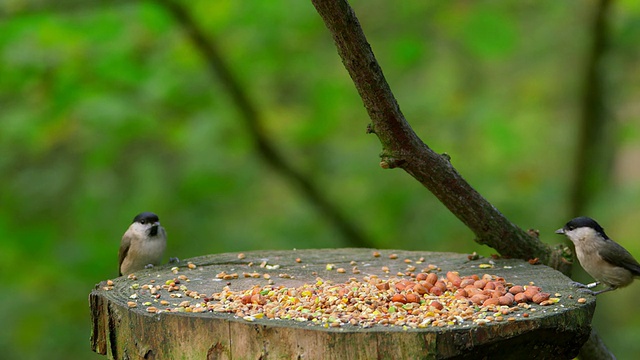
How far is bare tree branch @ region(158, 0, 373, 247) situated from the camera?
22.0 ft

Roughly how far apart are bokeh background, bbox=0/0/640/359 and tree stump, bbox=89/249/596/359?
308 cm

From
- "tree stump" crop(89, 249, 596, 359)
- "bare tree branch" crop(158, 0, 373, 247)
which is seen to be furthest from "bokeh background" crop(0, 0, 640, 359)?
"tree stump" crop(89, 249, 596, 359)

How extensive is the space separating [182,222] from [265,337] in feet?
14.3

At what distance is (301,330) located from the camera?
2.65 metres

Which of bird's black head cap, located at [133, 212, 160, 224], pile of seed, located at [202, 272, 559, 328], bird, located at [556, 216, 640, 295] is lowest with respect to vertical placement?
bird, located at [556, 216, 640, 295]

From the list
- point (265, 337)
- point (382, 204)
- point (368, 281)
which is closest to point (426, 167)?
point (368, 281)

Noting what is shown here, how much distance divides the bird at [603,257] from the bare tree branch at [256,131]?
302 centimetres

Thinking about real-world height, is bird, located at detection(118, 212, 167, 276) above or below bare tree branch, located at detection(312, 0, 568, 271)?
below

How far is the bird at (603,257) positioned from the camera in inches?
168

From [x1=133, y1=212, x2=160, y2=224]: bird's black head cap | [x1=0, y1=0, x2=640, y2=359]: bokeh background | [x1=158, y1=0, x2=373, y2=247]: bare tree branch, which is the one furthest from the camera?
[x1=158, y1=0, x2=373, y2=247]: bare tree branch

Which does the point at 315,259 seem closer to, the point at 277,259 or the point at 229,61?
the point at 277,259

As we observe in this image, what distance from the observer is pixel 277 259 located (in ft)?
13.6

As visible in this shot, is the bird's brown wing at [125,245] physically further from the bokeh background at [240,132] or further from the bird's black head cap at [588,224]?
the bird's black head cap at [588,224]

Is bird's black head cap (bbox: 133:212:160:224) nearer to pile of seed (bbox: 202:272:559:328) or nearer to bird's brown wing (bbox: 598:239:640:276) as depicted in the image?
pile of seed (bbox: 202:272:559:328)
